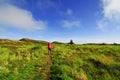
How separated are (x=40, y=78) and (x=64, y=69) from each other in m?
4.07

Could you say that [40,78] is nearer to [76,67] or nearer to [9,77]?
[9,77]

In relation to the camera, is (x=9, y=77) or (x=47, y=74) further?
(x=47, y=74)

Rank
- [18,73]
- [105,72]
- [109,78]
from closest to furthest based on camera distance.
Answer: [18,73], [109,78], [105,72]

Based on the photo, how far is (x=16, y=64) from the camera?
25.0 m

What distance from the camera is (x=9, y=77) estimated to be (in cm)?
1891

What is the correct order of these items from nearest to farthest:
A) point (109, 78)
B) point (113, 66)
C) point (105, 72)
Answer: point (109, 78) < point (105, 72) < point (113, 66)

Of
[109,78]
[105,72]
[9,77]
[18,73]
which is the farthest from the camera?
[105,72]

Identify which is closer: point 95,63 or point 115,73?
point 115,73

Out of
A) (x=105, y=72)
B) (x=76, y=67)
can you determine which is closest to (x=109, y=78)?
(x=105, y=72)

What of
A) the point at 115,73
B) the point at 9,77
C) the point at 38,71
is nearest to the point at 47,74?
the point at 38,71

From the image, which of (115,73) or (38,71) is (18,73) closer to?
(38,71)

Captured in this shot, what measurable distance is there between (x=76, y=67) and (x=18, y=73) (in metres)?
6.91

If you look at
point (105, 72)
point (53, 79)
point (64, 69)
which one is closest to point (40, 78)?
point (53, 79)

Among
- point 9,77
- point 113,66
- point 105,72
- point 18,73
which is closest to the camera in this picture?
point 9,77
